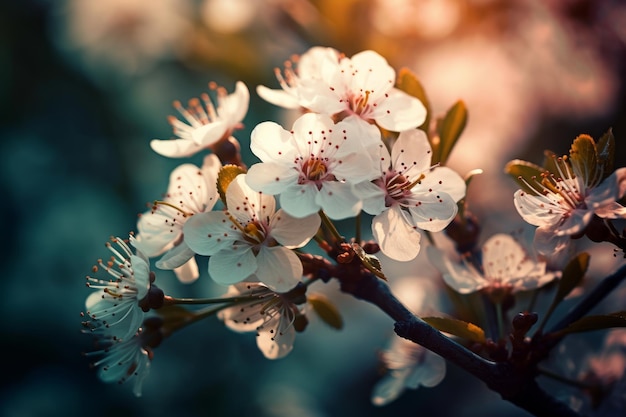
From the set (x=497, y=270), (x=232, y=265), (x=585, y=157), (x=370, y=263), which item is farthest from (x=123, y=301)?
(x=585, y=157)

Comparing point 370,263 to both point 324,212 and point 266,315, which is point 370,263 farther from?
point 266,315

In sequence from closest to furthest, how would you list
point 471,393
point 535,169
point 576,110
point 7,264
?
point 535,169 → point 576,110 → point 471,393 → point 7,264

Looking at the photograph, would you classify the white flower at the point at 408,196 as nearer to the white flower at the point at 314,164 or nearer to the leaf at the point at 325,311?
the white flower at the point at 314,164

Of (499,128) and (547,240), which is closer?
(547,240)

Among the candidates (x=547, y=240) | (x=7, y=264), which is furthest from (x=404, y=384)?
(x=7, y=264)

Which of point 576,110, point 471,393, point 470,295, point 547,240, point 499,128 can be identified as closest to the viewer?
point 547,240

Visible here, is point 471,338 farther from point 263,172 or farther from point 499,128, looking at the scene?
point 499,128
